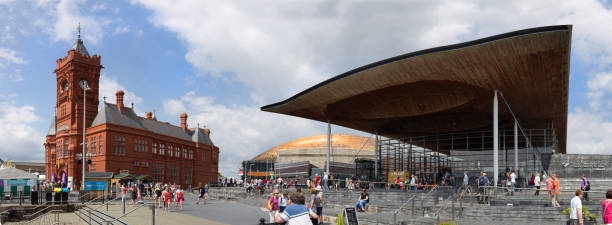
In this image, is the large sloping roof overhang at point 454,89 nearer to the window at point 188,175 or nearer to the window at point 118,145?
the window at point 118,145

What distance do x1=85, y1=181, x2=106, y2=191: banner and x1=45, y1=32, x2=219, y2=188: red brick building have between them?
22662mm

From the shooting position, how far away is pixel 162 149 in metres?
66.6

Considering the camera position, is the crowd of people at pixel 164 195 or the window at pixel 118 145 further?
the window at pixel 118 145

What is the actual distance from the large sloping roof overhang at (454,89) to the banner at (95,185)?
42.6 feet

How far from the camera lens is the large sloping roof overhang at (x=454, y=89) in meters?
24.1

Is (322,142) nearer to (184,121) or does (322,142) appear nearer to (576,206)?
(184,121)

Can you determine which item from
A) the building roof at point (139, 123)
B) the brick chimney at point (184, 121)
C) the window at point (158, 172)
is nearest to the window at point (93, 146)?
the building roof at point (139, 123)

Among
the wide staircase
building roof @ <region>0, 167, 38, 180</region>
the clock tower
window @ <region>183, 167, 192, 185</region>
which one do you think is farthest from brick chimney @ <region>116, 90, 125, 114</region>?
the wide staircase

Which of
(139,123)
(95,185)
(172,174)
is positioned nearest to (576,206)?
(95,185)

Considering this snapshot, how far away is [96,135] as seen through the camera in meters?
57.7

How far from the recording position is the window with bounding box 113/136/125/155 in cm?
5684

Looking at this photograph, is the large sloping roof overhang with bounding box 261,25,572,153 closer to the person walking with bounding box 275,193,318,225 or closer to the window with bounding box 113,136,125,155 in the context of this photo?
the person walking with bounding box 275,193,318,225

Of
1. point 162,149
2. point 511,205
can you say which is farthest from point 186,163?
point 511,205

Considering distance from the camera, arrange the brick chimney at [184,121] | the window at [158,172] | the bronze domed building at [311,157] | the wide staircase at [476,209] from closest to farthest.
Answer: the wide staircase at [476,209] → the window at [158,172] → the bronze domed building at [311,157] → the brick chimney at [184,121]
